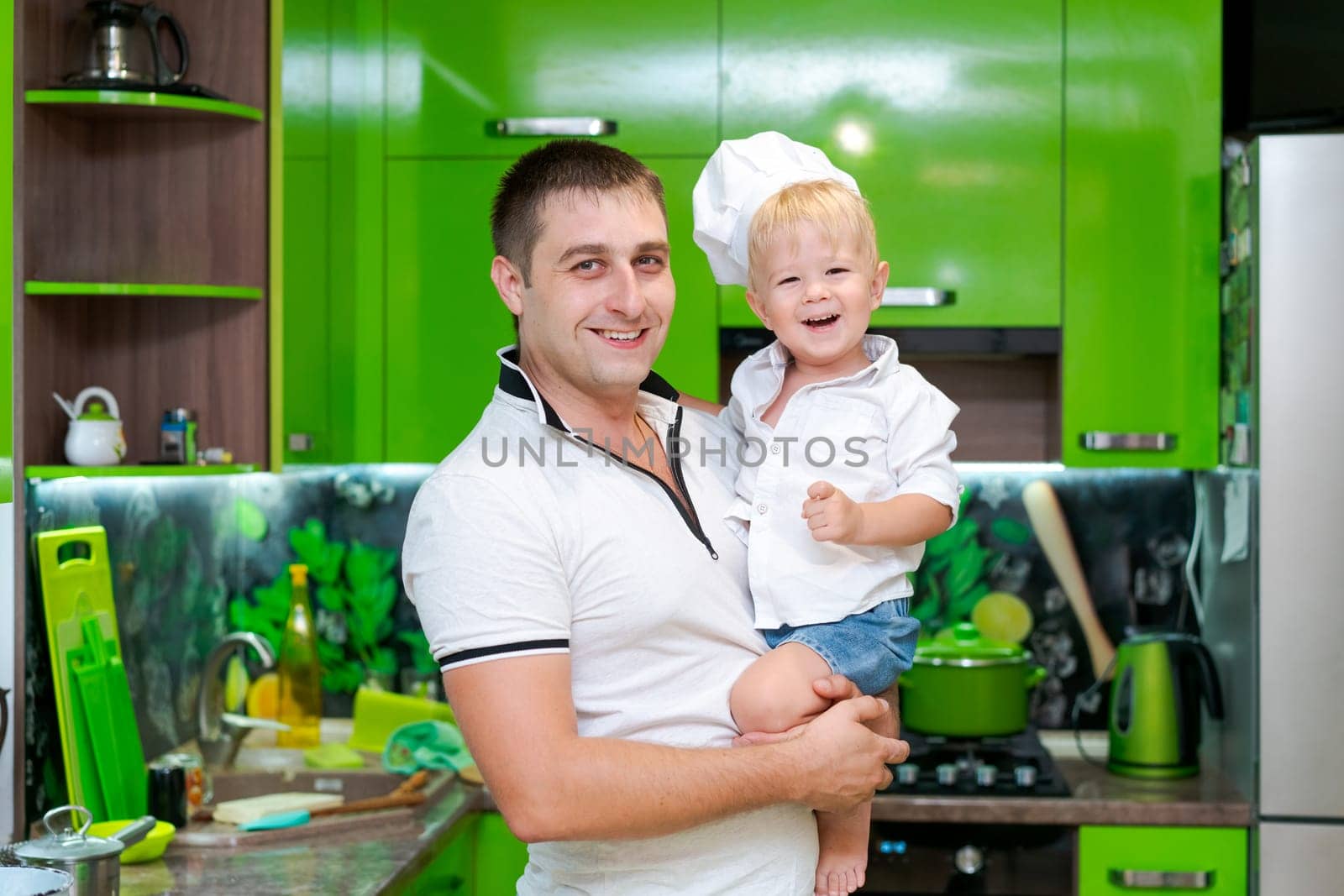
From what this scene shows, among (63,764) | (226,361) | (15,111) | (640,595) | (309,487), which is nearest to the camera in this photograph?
(640,595)

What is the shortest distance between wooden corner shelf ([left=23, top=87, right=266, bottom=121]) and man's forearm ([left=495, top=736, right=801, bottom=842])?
145cm

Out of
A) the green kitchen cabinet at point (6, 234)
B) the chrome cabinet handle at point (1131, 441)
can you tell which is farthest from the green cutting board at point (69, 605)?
the chrome cabinet handle at point (1131, 441)

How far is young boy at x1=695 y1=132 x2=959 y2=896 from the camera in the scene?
5.37 feet

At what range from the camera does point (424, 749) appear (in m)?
2.83

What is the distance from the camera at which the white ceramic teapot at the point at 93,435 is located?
2314 mm

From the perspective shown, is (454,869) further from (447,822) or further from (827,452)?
(827,452)

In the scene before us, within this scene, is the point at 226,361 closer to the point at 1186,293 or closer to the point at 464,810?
the point at 464,810

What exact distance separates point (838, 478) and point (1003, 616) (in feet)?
5.71

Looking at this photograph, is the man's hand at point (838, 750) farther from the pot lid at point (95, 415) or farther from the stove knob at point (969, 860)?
the pot lid at point (95, 415)

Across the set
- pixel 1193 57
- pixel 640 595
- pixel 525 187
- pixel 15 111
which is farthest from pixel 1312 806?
pixel 15 111

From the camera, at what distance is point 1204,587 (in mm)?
3145

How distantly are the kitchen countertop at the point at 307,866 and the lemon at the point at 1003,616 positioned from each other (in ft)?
4.49

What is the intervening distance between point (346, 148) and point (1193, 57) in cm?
169

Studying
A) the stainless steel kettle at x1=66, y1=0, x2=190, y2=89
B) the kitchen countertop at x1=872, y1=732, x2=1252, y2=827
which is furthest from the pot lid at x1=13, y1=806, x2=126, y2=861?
the kitchen countertop at x1=872, y1=732, x2=1252, y2=827
